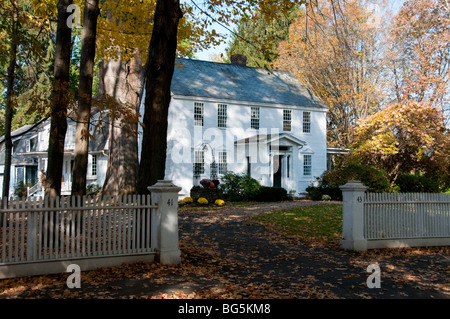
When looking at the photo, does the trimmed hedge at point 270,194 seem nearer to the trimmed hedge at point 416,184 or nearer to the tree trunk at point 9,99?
the trimmed hedge at point 416,184

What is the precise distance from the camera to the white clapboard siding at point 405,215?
403 inches

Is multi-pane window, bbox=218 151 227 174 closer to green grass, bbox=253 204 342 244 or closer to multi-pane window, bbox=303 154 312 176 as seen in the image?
multi-pane window, bbox=303 154 312 176

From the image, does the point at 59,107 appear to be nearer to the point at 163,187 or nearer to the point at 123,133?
the point at 163,187

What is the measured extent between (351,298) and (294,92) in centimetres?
2413

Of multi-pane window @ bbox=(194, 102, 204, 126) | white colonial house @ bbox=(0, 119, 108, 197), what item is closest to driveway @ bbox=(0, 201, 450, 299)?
multi-pane window @ bbox=(194, 102, 204, 126)

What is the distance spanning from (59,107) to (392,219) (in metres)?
7.99

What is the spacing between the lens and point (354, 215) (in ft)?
32.6

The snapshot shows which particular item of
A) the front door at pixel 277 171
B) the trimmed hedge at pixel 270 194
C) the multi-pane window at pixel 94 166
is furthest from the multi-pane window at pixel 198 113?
the multi-pane window at pixel 94 166

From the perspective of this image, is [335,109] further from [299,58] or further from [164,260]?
[164,260]

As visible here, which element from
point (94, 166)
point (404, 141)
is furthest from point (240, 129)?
point (94, 166)

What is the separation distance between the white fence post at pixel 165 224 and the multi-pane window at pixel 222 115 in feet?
57.5

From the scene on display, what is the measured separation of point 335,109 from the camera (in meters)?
35.8

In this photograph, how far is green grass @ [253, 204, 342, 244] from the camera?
11898 millimetres

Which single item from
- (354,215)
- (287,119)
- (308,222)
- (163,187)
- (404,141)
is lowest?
(308,222)
